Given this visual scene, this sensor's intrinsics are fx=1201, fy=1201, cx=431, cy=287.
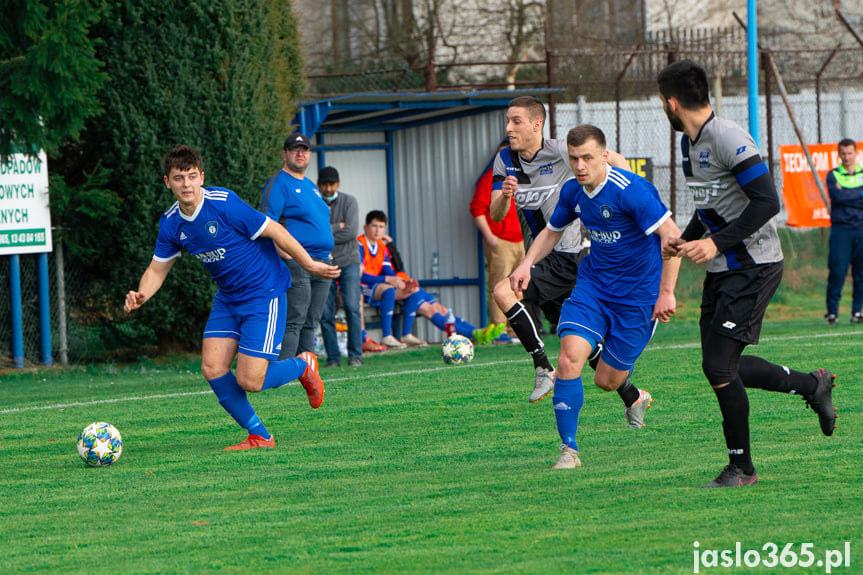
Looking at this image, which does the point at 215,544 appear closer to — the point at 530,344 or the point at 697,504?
the point at 697,504

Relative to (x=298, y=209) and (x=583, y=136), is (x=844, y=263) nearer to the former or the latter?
(x=298, y=209)

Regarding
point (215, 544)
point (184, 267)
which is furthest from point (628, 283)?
point (184, 267)

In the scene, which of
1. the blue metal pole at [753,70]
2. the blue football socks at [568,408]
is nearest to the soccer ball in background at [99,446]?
the blue football socks at [568,408]

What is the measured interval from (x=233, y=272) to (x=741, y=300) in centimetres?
340

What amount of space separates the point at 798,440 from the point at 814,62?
24.7m

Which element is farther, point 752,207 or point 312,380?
point 312,380

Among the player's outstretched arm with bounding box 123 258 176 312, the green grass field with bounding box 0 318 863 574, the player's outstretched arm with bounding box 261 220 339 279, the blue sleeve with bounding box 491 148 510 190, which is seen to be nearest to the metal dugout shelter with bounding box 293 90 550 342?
the green grass field with bounding box 0 318 863 574

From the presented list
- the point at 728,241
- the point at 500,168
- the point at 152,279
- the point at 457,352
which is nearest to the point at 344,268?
the point at 457,352

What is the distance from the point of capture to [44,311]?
14.5 metres

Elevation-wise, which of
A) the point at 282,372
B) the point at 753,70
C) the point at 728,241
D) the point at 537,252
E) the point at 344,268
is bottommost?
the point at 282,372

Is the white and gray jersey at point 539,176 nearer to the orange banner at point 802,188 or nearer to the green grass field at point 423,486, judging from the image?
the green grass field at point 423,486

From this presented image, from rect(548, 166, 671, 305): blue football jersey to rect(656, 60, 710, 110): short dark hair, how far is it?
88cm

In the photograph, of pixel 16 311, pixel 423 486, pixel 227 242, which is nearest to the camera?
pixel 423 486

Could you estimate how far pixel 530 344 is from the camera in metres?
8.98
